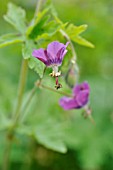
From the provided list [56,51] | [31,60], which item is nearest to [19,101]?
[31,60]

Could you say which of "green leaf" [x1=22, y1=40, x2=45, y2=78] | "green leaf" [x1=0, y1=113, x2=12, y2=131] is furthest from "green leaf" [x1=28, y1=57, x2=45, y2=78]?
"green leaf" [x1=0, y1=113, x2=12, y2=131]

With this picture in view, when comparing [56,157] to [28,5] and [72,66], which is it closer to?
[72,66]

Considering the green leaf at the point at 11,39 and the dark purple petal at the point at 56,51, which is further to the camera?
the green leaf at the point at 11,39

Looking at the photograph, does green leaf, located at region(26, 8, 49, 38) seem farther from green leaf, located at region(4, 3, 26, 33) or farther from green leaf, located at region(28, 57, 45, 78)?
green leaf, located at region(28, 57, 45, 78)

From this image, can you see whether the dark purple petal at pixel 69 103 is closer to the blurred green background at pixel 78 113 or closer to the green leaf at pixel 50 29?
the green leaf at pixel 50 29

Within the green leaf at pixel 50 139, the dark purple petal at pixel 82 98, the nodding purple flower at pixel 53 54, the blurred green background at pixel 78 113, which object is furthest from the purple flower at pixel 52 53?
the blurred green background at pixel 78 113

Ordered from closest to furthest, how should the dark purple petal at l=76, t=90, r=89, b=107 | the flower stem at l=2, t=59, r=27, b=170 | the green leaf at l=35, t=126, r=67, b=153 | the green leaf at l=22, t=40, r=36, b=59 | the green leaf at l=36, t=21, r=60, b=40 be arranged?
the green leaf at l=22, t=40, r=36, b=59, the green leaf at l=36, t=21, r=60, b=40, the dark purple petal at l=76, t=90, r=89, b=107, the flower stem at l=2, t=59, r=27, b=170, the green leaf at l=35, t=126, r=67, b=153
